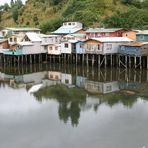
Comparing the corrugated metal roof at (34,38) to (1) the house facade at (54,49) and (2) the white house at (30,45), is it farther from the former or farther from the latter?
(1) the house facade at (54,49)

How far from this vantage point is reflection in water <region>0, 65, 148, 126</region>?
2649cm

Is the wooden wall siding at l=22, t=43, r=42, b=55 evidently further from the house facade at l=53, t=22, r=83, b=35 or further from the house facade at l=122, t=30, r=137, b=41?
the house facade at l=122, t=30, r=137, b=41

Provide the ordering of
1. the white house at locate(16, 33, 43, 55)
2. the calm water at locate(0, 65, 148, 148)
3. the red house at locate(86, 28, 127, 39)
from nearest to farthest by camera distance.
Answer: the calm water at locate(0, 65, 148, 148)
the white house at locate(16, 33, 43, 55)
the red house at locate(86, 28, 127, 39)

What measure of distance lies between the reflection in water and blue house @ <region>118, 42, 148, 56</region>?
2.41 m

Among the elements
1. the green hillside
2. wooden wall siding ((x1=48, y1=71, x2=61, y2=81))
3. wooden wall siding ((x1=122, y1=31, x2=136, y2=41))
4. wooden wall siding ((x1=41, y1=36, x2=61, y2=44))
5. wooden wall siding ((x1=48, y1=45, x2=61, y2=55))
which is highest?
the green hillside

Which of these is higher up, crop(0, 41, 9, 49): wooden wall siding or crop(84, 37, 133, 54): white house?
crop(84, 37, 133, 54): white house

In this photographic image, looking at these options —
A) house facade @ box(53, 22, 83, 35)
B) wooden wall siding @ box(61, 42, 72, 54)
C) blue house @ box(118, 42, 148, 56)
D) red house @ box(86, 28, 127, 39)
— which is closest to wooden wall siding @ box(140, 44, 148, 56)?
blue house @ box(118, 42, 148, 56)

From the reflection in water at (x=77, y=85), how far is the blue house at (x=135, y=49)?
2.41 m

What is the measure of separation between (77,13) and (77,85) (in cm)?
3538

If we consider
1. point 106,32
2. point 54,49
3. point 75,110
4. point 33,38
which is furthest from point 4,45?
point 75,110

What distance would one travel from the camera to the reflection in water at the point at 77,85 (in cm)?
2649

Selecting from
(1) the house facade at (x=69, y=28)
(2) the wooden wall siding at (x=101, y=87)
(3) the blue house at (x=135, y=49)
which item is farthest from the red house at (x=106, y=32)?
(2) the wooden wall siding at (x=101, y=87)

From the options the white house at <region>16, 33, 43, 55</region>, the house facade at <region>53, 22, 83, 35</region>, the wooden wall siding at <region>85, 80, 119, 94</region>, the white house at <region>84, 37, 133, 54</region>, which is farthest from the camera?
the house facade at <region>53, 22, 83, 35</region>

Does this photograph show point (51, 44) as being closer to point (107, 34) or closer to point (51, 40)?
point (51, 40)
